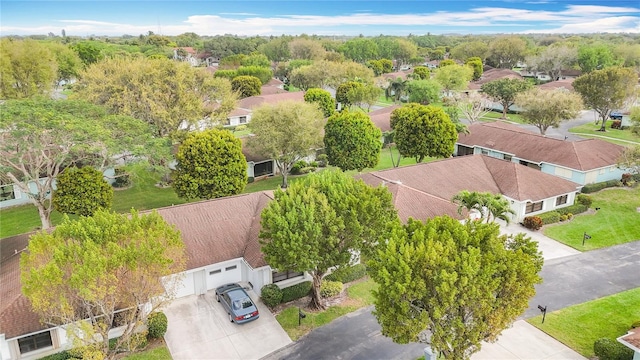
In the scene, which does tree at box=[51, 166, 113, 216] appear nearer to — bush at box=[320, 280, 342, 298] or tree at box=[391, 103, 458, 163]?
bush at box=[320, 280, 342, 298]

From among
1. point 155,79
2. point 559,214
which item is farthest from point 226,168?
point 559,214

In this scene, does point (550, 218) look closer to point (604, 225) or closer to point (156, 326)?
point (604, 225)

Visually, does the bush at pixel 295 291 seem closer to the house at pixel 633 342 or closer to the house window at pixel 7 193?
the house at pixel 633 342

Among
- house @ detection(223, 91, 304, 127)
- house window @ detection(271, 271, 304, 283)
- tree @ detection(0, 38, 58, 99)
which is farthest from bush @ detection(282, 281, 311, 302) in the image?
tree @ detection(0, 38, 58, 99)

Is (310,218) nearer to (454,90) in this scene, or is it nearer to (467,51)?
(454,90)

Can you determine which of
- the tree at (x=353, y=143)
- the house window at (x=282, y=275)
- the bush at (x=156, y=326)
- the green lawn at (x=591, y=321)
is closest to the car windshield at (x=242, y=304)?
the house window at (x=282, y=275)

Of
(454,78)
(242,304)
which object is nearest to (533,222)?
(242,304)
